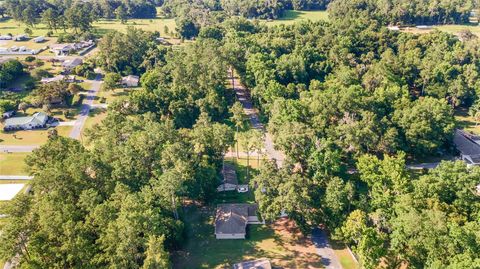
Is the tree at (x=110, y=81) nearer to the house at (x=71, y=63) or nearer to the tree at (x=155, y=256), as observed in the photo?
the house at (x=71, y=63)

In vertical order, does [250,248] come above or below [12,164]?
below

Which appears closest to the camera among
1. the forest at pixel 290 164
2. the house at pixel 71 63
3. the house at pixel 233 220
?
the forest at pixel 290 164

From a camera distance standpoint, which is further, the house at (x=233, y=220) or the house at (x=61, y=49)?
the house at (x=61, y=49)

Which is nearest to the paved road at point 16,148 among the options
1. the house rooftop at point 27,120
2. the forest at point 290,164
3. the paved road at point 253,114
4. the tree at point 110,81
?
the house rooftop at point 27,120

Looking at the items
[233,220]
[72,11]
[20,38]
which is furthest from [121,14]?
[233,220]

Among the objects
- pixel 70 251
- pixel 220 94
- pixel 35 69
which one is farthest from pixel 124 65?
pixel 70 251

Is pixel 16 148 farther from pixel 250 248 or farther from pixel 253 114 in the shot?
pixel 250 248

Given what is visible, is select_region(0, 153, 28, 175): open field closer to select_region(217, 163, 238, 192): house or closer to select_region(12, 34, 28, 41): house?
select_region(217, 163, 238, 192): house
